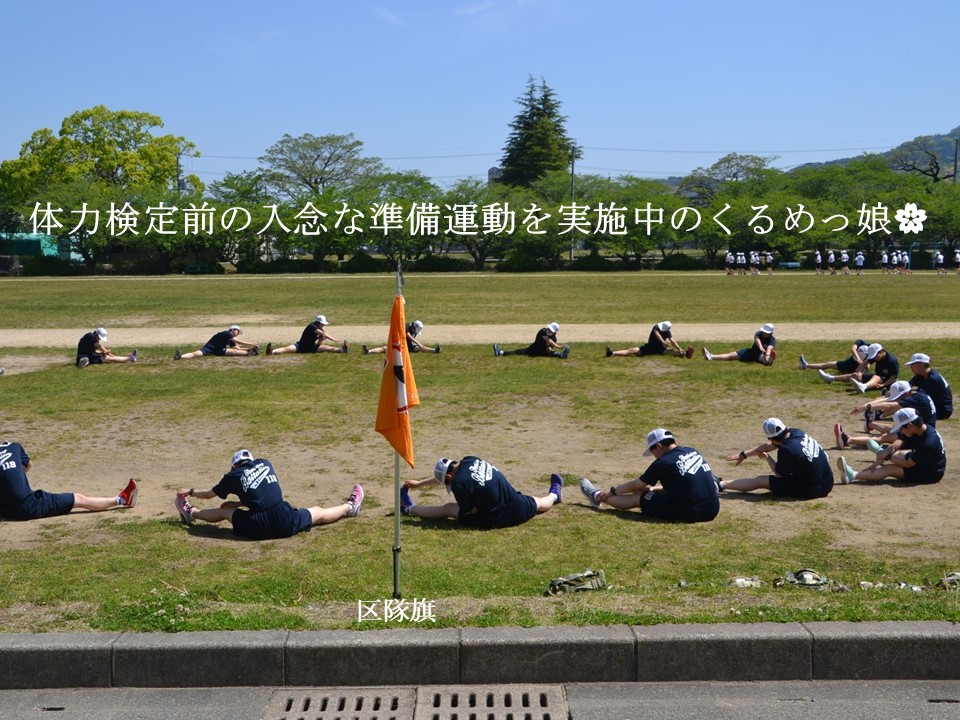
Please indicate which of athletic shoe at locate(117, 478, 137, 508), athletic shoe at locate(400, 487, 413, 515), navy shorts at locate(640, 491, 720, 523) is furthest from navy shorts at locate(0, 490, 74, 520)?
navy shorts at locate(640, 491, 720, 523)

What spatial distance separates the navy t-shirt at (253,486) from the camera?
30.8 feet

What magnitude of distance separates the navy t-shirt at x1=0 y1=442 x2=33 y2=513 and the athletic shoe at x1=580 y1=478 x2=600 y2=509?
5.49 meters

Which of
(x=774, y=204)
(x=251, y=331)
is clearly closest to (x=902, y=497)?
(x=251, y=331)

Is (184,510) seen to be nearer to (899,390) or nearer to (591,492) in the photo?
(591,492)

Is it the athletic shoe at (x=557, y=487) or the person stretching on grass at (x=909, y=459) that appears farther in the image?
the person stretching on grass at (x=909, y=459)

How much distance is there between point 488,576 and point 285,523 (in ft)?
7.21

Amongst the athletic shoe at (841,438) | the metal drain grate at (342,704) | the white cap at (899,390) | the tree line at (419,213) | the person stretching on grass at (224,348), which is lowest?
the metal drain grate at (342,704)

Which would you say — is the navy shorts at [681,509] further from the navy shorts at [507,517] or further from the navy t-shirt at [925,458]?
the navy t-shirt at [925,458]

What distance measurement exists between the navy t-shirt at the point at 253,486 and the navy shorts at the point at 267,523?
0.19 ft

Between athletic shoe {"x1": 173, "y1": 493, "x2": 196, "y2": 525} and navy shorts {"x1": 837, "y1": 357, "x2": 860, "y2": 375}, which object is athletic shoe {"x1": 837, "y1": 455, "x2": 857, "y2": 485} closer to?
athletic shoe {"x1": 173, "y1": 493, "x2": 196, "y2": 525}

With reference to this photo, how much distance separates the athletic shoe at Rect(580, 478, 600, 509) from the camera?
10.5 metres

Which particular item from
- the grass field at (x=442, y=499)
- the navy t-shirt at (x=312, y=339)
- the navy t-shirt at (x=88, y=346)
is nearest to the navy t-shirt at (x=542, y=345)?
the grass field at (x=442, y=499)

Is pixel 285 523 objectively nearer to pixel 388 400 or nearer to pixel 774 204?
pixel 388 400

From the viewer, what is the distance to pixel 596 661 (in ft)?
21.1
